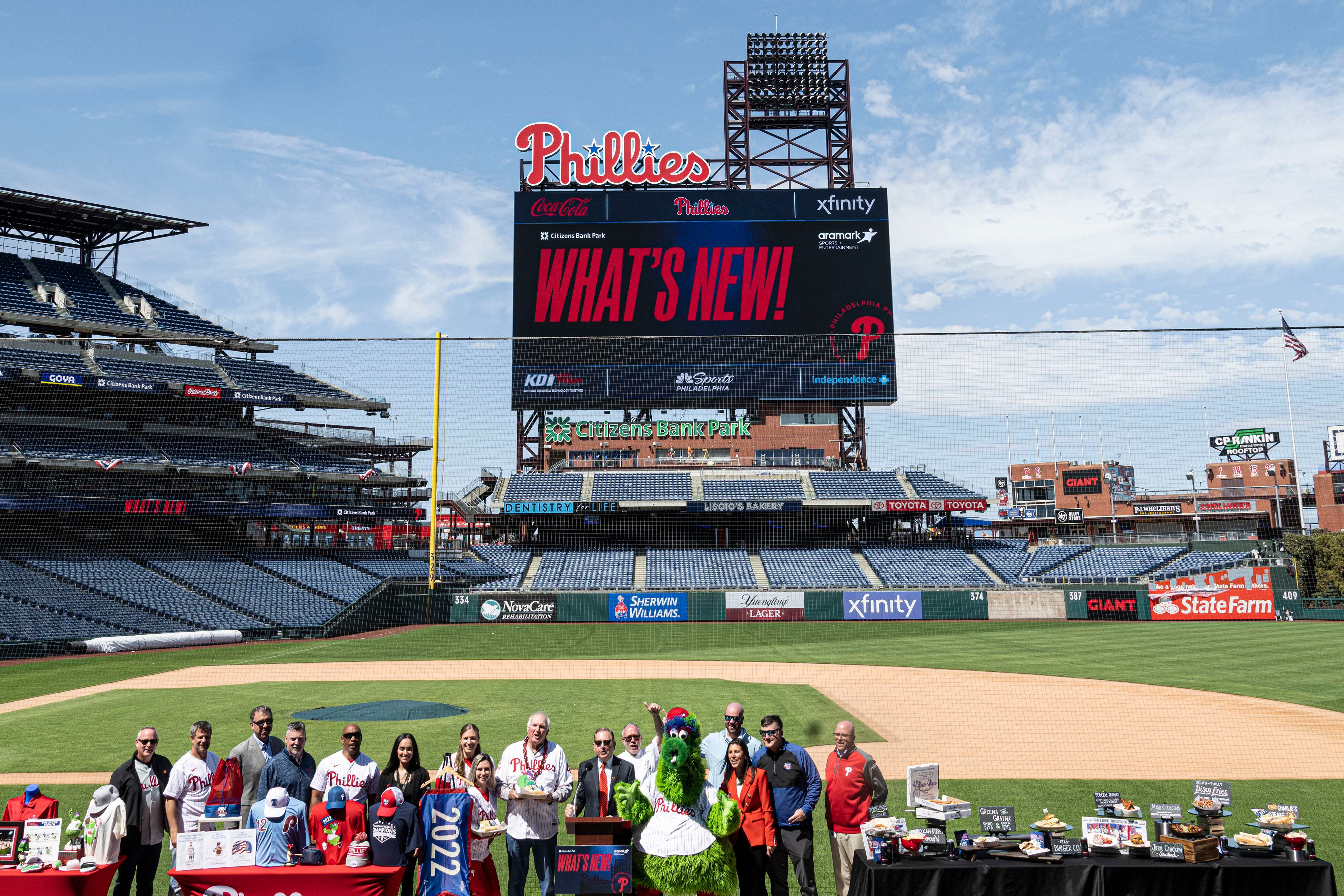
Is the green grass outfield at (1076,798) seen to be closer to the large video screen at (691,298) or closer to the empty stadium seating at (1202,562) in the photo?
the large video screen at (691,298)

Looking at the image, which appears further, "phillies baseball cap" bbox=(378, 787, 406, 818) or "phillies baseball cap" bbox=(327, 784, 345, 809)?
"phillies baseball cap" bbox=(327, 784, 345, 809)

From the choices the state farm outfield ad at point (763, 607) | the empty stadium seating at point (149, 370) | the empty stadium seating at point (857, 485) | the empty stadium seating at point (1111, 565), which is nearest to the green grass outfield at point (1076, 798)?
the state farm outfield ad at point (763, 607)

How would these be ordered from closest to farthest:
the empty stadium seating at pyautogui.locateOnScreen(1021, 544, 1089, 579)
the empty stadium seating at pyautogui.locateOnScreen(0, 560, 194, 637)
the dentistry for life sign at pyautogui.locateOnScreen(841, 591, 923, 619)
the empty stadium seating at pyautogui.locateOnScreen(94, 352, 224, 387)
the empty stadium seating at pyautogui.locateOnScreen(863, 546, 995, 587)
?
the empty stadium seating at pyautogui.locateOnScreen(0, 560, 194, 637) < the dentistry for life sign at pyautogui.locateOnScreen(841, 591, 923, 619) < the empty stadium seating at pyautogui.locateOnScreen(94, 352, 224, 387) < the empty stadium seating at pyautogui.locateOnScreen(863, 546, 995, 587) < the empty stadium seating at pyautogui.locateOnScreen(1021, 544, 1089, 579)

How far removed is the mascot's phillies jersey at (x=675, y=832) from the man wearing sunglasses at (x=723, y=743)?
63 centimetres

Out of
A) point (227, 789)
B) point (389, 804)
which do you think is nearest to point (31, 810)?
point (227, 789)

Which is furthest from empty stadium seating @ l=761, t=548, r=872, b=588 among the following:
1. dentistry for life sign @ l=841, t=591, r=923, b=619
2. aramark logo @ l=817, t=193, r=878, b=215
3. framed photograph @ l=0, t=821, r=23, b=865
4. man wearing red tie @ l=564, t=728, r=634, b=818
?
framed photograph @ l=0, t=821, r=23, b=865

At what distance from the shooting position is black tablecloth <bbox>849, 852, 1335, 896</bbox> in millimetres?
5578

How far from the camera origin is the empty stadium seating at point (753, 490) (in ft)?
131

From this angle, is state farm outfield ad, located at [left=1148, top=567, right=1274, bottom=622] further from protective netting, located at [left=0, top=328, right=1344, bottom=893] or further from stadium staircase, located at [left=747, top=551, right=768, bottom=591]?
stadium staircase, located at [left=747, top=551, right=768, bottom=591]

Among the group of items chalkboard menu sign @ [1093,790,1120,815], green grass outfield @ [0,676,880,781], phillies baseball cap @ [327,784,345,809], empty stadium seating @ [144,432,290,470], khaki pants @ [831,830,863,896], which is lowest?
green grass outfield @ [0,676,880,781]

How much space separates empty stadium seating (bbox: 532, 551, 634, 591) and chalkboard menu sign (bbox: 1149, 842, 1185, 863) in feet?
101

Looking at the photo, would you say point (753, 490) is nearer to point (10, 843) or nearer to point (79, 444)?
point (79, 444)

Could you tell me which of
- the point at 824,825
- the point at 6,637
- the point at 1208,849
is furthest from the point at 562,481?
the point at 1208,849

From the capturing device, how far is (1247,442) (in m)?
69.6
